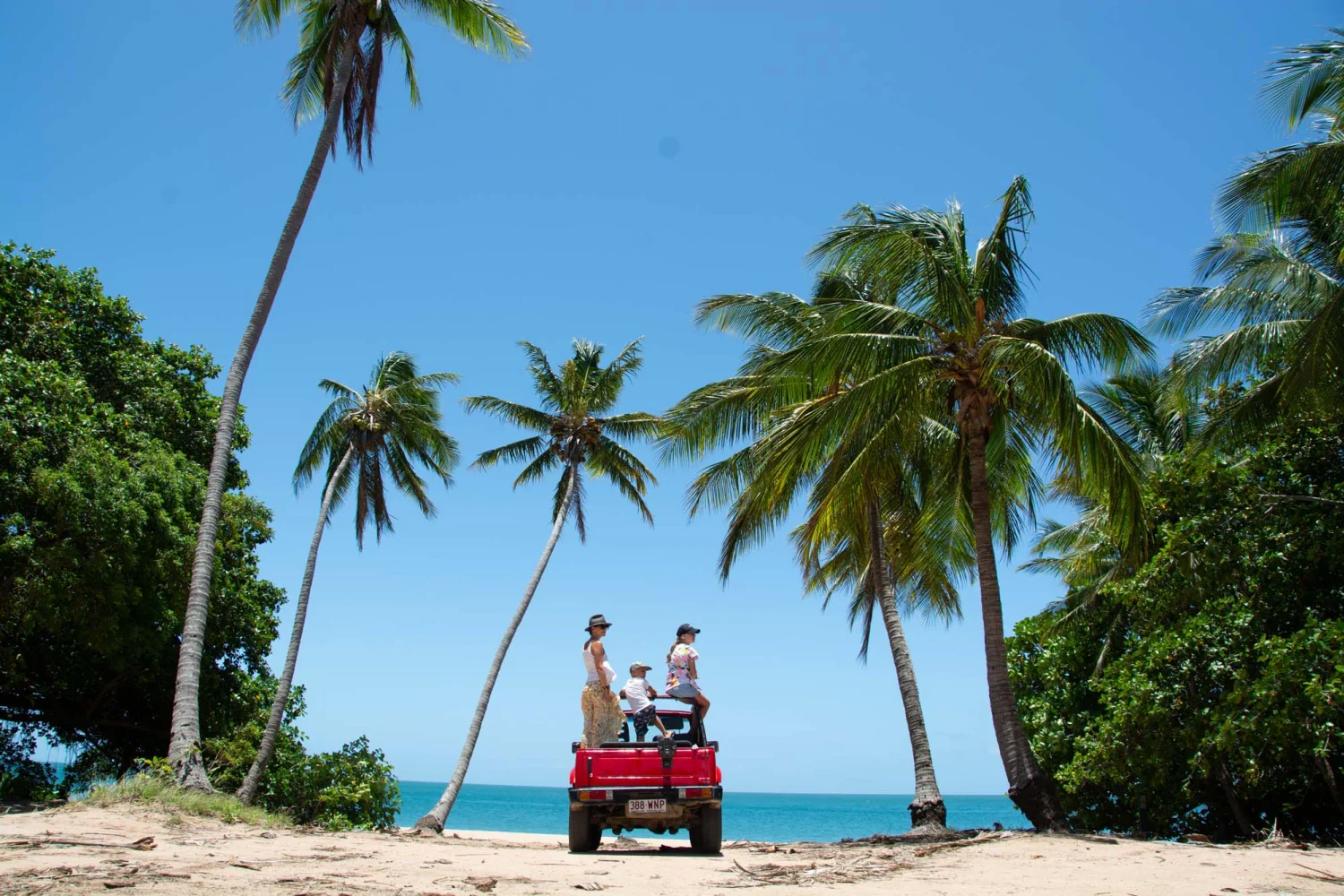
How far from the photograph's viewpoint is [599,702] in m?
10.9

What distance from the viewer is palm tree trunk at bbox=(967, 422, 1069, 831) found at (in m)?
12.3

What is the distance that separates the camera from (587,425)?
25812mm

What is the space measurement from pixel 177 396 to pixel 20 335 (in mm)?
A: 2944

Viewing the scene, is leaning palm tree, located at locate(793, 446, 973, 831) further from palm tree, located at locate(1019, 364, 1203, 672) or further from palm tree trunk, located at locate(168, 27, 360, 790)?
palm tree trunk, located at locate(168, 27, 360, 790)

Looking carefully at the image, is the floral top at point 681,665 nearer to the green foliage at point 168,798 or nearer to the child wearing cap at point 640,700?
the child wearing cap at point 640,700

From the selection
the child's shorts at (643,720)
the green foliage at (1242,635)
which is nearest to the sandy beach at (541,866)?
the child's shorts at (643,720)

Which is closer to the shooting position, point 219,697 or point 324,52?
point 324,52

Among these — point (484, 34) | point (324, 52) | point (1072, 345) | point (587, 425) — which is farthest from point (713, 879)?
point (587, 425)

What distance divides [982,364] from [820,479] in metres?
4.08

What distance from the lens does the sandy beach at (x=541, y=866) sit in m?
6.22

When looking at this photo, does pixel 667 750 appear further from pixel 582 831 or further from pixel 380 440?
pixel 380 440

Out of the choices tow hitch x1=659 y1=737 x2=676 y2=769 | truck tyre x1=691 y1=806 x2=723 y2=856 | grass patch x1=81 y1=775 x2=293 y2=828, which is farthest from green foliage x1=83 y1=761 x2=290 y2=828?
truck tyre x1=691 y1=806 x2=723 y2=856

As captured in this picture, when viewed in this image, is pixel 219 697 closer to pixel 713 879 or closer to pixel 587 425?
pixel 587 425

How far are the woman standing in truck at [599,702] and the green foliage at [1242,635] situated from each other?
27.0ft
